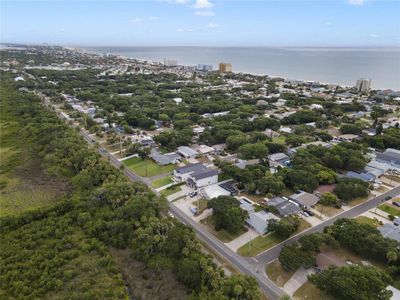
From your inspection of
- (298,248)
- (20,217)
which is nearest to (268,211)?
(298,248)

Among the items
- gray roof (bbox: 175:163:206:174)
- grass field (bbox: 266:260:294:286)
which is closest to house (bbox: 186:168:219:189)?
gray roof (bbox: 175:163:206:174)

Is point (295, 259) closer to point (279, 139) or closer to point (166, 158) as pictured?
point (166, 158)

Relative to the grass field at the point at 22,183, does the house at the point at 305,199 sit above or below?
above

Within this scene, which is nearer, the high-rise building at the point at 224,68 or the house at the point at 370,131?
the house at the point at 370,131

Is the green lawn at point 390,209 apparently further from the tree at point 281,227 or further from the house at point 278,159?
the house at point 278,159

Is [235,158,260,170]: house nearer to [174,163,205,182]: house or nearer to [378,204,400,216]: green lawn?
[174,163,205,182]: house

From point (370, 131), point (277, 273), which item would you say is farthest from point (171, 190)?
point (370, 131)

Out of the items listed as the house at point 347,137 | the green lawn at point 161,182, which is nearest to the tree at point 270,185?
the green lawn at point 161,182
